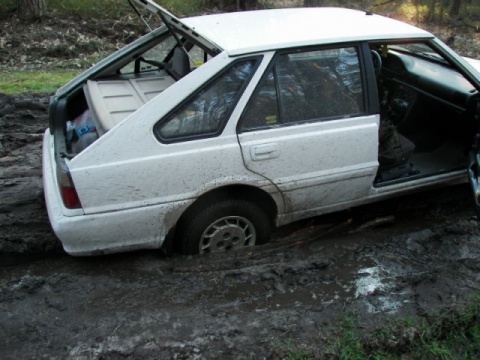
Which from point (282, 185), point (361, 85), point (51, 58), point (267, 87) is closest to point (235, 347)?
point (282, 185)

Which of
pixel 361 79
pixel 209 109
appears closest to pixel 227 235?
pixel 209 109

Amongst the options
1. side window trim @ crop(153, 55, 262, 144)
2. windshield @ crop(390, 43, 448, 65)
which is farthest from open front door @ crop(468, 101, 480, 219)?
side window trim @ crop(153, 55, 262, 144)

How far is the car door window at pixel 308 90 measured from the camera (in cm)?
330

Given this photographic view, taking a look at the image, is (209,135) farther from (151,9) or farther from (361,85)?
(361,85)

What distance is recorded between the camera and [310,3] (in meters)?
13.0

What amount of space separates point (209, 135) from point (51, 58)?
855cm

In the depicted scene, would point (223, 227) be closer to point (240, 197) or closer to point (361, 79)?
point (240, 197)

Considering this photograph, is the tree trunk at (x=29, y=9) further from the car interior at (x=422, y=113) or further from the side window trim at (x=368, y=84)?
the side window trim at (x=368, y=84)

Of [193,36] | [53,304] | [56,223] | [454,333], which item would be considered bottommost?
[454,333]

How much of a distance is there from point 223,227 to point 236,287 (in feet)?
1.49

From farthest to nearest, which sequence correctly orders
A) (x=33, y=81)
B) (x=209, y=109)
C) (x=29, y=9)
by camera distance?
(x=29, y=9) → (x=33, y=81) → (x=209, y=109)

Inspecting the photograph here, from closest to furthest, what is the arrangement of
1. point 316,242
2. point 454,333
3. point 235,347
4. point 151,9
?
point 235,347
point 454,333
point 151,9
point 316,242

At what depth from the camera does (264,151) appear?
3.28m

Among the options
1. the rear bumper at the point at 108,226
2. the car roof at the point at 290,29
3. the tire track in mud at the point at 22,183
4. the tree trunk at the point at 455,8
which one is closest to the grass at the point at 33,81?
the tire track in mud at the point at 22,183
